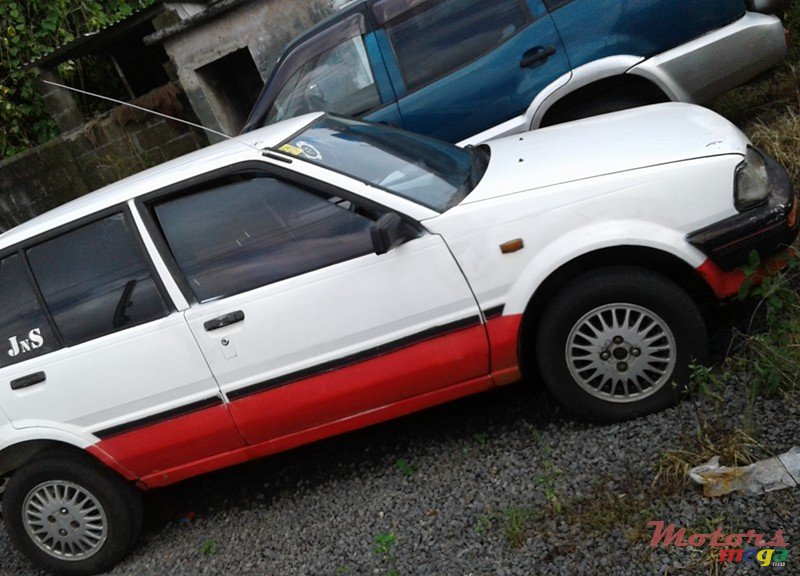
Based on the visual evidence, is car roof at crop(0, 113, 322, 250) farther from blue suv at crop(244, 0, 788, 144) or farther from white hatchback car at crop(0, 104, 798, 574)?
blue suv at crop(244, 0, 788, 144)

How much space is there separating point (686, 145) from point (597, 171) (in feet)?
1.43

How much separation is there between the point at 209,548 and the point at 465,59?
Answer: 3603mm

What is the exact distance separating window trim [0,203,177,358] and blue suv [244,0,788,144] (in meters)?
2.31

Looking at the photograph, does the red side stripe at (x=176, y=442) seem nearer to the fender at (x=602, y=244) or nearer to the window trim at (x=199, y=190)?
the window trim at (x=199, y=190)

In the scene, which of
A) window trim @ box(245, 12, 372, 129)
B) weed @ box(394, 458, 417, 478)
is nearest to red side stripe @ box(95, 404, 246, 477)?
weed @ box(394, 458, 417, 478)

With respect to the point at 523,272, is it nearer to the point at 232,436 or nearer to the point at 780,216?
the point at 780,216

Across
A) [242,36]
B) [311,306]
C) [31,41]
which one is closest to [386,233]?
[311,306]

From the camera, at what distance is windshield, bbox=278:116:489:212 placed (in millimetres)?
4023

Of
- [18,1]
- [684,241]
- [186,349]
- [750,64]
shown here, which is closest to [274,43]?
[18,1]

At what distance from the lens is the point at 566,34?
18.6 ft

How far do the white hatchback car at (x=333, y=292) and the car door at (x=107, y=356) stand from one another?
0.01 m

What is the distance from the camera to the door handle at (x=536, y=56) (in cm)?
570

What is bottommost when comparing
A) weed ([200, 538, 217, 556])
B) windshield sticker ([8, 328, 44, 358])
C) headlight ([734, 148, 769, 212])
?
Answer: weed ([200, 538, 217, 556])

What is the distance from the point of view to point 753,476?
3.30m
